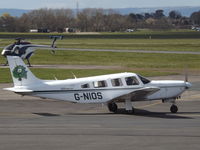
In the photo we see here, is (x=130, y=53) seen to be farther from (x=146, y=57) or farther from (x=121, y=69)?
(x=121, y=69)

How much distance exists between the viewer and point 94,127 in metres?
21.2

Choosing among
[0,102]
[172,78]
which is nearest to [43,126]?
[0,102]

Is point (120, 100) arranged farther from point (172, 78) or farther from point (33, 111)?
point (172, 78)

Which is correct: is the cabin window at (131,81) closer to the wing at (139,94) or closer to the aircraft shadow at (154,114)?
the wing at (139,94)

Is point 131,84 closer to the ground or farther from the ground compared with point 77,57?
farther from the ground

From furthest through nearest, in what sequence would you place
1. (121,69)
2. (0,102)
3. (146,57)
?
(146,57)
(121,69)
(0,102)

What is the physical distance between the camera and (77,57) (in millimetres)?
65562

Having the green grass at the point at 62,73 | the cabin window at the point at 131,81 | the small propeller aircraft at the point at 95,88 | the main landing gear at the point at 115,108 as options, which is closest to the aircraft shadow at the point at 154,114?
the main landing gear at the point at 115,108

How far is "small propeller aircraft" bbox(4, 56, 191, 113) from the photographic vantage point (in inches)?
961

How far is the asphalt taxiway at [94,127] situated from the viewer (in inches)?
703

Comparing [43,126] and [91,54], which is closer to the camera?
[43,126]

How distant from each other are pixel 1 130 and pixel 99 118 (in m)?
4.70

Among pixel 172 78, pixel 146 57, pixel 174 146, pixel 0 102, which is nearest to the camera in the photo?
pixel 174 146

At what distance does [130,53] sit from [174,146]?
5198cm
